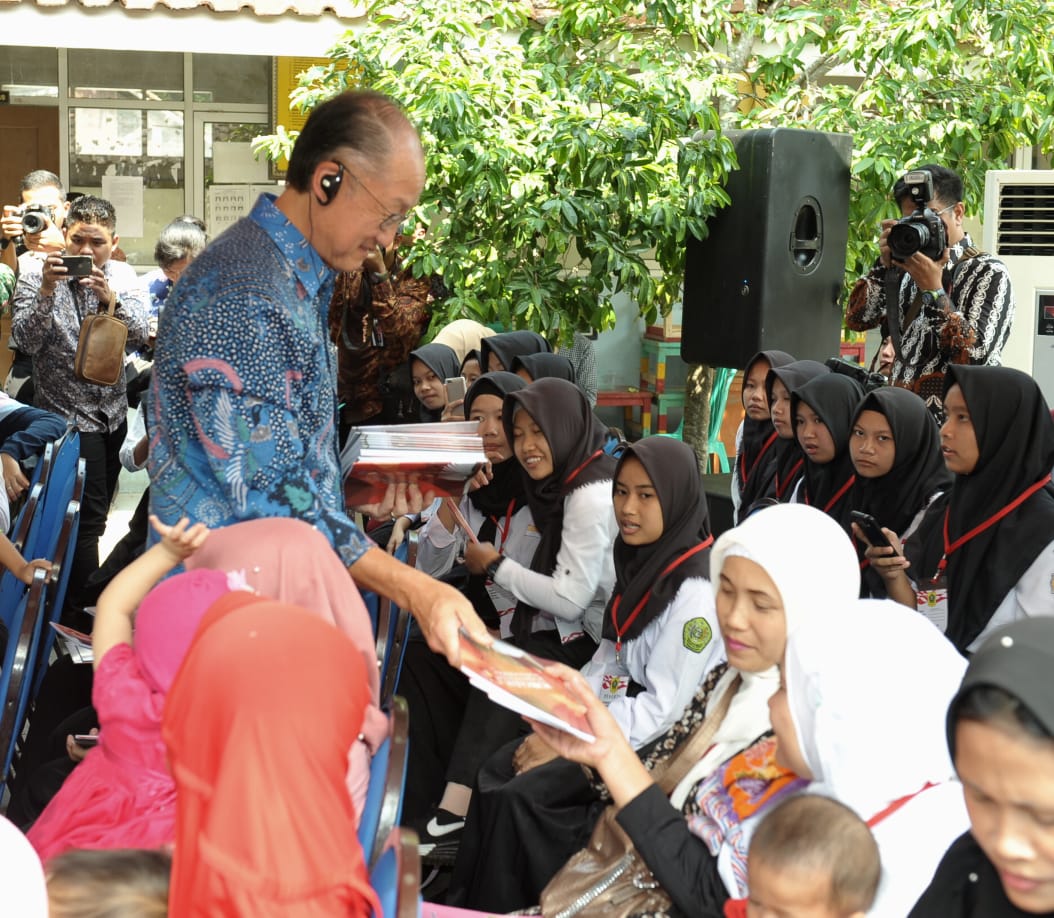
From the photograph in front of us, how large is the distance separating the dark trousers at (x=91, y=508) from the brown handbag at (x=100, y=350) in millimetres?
367

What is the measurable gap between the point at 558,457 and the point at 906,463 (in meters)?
1.14

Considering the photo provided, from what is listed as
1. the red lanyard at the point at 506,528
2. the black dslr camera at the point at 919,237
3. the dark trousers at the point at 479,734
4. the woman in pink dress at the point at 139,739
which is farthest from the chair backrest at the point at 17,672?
the black dslr camera at the point at 919,237

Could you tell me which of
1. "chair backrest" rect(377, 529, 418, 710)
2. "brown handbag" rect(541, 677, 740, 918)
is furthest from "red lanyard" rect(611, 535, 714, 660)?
"brown handbag" rect(541, 677, 740, 918)

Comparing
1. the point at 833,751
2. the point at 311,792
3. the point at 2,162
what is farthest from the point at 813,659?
the point at 2,162

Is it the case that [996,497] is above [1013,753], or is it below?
below

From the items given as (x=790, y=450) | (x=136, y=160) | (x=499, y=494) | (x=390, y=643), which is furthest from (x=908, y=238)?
(x=136, y=160)

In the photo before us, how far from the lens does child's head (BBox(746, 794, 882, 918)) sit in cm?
167

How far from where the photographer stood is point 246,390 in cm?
209

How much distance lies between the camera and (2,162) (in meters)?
9.70

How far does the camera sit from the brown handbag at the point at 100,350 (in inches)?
206

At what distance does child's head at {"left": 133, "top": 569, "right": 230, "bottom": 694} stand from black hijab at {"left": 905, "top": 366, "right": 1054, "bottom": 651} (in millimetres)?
2264

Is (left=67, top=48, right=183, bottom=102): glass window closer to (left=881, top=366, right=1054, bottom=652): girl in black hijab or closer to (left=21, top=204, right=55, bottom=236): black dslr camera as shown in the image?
(left=21, top=204, right=55, bottom=236): black dslr camera

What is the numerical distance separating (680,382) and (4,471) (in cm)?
579

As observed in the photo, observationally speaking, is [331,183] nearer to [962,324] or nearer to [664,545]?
[664,545]
